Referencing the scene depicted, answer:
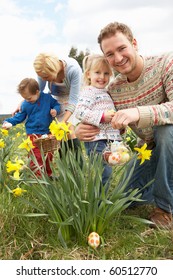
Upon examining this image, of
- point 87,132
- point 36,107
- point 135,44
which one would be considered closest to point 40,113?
point 36,107

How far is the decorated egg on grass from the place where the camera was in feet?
6.29

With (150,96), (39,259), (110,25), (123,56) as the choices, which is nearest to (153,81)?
(150,96)

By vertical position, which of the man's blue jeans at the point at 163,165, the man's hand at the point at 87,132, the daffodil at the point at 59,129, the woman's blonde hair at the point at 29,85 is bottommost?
the man's blue jeans at the point at 163,165

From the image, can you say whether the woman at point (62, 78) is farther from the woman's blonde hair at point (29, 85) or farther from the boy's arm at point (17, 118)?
the boy's arm at point (17, 118)

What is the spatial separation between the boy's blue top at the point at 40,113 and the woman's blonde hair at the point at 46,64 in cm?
48

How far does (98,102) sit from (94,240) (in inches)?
40.4

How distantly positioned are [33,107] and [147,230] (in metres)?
2.22

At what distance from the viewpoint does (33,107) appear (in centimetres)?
398

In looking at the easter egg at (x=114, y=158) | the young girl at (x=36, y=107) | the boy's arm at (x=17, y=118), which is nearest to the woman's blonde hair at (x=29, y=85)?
the young girl at (x=36, y=107)

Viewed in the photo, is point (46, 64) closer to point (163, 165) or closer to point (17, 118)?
point (17, 118)

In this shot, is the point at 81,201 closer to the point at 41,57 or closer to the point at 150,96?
the point at 150,96

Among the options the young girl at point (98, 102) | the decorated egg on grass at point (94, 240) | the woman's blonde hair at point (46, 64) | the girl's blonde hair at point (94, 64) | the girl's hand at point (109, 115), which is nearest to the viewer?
the decorated egg on grass at point (94, 240)

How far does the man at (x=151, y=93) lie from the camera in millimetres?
2262

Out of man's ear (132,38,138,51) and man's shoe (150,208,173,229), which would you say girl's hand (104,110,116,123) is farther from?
man's shoe (150,208,173,229)
